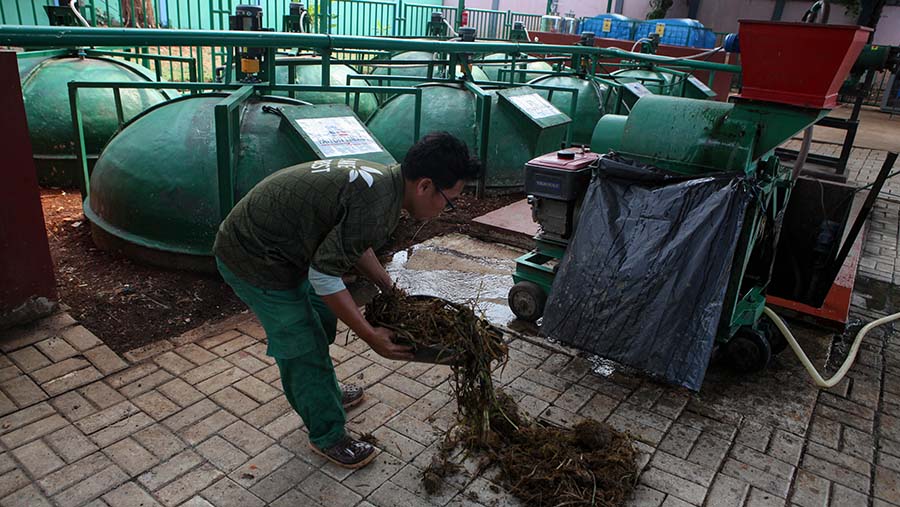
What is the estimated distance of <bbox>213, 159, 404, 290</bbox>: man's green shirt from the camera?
2.45 meters

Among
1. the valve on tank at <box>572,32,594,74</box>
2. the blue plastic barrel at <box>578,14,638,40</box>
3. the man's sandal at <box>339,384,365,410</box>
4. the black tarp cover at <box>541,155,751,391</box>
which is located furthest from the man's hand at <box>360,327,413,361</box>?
the blue plastic barrel at <box>578,14,638,40</box>

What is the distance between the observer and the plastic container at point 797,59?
3484 millimetres

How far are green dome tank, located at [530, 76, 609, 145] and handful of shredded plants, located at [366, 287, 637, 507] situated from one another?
697 centimetres

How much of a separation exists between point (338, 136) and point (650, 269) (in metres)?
2.57

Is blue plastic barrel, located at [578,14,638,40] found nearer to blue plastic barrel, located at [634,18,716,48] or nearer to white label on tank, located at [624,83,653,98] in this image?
blue plastic barrel, located at [634,18,716,48]

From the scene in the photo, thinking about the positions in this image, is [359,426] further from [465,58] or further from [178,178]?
[465,58]

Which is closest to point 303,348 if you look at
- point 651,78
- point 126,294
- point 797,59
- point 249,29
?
point 126,294

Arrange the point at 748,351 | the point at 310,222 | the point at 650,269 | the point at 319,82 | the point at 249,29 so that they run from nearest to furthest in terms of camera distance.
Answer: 1. the point at 310,222
2. the point at 650,269
3. the point at 748,351
4. the point at 249,29
5. the point at 319,82

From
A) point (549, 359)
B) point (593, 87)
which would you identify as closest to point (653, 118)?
point (549, 359)

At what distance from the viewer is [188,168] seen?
193 inches

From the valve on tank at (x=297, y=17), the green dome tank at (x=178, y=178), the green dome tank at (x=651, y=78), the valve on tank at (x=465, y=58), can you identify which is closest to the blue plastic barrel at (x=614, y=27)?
the green dome tank at (x=651, y=78)

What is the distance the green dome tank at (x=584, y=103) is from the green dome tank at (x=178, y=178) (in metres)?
5.35

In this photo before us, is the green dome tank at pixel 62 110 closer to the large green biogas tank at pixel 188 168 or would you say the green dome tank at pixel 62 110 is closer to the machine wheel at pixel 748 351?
the large green biogas tank at pixel 188 168

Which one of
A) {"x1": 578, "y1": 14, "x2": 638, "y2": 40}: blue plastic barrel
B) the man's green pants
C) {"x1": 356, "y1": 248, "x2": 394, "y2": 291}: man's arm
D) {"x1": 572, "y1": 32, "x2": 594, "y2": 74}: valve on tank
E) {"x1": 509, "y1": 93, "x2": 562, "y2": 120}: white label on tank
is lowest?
the man's green pants
